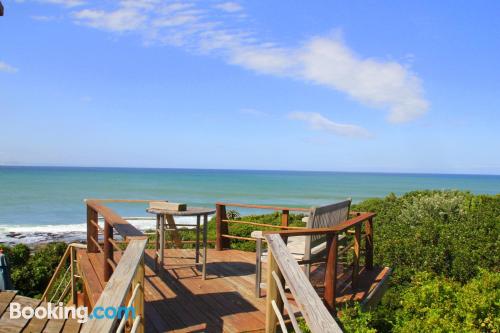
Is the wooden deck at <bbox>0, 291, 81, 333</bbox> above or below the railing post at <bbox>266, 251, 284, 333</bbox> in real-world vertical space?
below

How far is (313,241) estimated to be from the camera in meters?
4.35

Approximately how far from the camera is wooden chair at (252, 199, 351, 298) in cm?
414

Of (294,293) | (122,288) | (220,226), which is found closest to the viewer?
(122,288)

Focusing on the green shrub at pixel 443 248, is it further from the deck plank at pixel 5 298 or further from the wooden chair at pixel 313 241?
the deck plank at pixel 5 298

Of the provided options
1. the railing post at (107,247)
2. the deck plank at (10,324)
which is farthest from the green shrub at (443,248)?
the deck plank at (10,324)

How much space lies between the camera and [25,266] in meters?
12.2

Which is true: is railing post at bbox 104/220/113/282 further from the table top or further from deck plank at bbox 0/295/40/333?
deck plank at bbox 0/295/40/333

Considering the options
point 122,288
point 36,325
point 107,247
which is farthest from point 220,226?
point 122,288

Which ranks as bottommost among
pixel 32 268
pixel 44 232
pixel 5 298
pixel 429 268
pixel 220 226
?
pixel 44 232

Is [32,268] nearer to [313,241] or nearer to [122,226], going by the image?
[122,226]

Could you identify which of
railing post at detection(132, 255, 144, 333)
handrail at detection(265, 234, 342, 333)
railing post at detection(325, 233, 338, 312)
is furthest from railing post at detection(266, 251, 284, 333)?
railing post at detection(132, 255, 144, 333)

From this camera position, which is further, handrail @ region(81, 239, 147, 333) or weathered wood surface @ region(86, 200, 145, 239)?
weathered wood surface @ region(86, 200, 145, 239)

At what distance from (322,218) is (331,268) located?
0.70m

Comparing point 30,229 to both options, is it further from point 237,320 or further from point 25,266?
point 237,320
